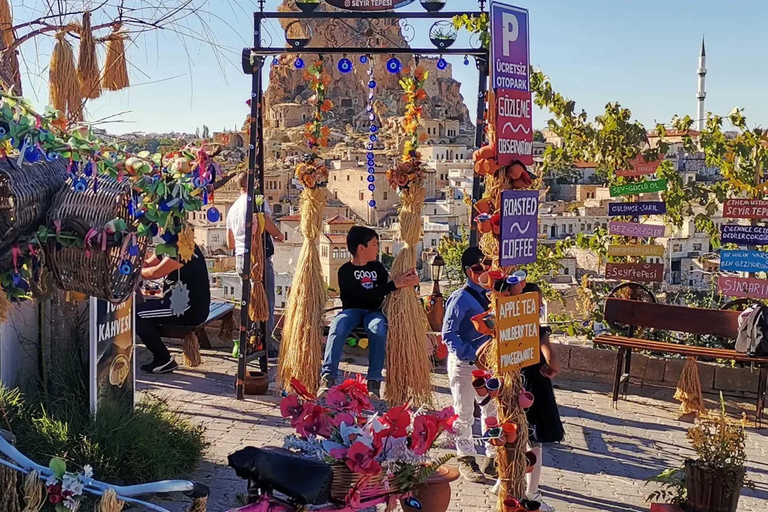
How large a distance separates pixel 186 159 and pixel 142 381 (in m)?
3.74

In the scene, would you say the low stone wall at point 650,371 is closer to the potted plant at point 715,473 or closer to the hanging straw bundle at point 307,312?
the hanging straw bundle at point 307,312

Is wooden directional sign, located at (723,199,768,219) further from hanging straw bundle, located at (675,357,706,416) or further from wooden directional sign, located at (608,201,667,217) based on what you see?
hanging straw bundle, located at (675,357,706,416)

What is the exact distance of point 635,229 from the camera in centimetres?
862

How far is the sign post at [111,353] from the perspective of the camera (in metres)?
5.10

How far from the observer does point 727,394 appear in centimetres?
771

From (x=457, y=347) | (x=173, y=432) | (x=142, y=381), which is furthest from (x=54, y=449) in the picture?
(x=142, y=381)

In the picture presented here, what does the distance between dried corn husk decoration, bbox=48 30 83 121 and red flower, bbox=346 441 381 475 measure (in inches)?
111

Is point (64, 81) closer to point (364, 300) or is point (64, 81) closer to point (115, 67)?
point (115, 67)

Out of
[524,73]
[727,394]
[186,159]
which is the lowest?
[727,394]

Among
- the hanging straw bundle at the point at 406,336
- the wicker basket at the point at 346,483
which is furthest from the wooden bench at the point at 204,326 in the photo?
the wicker basket at the point at 346,483

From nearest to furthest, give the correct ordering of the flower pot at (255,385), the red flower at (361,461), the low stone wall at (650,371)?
the red flower at (361,461) → the flower pot at (255,385) → the low stone wall at (650,371)

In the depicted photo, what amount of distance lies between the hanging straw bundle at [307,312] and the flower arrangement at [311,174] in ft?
0.17

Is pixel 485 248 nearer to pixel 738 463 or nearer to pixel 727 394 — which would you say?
pixel 738 463

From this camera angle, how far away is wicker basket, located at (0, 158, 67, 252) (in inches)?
161
